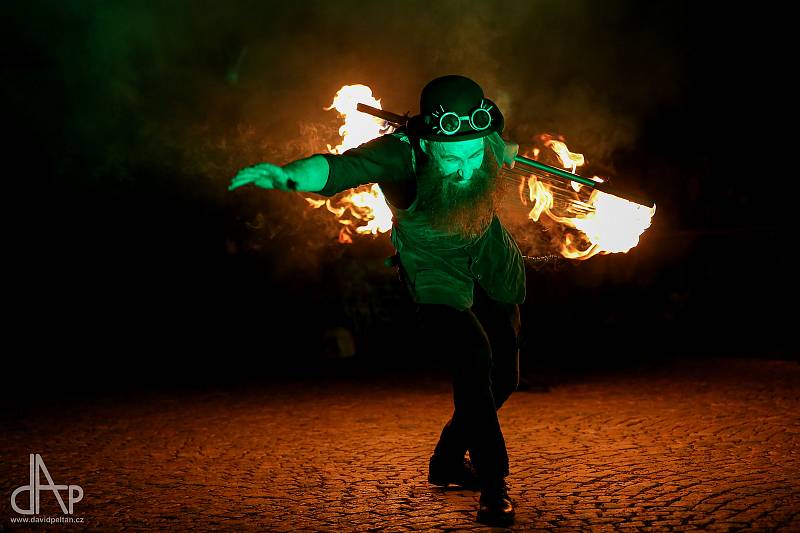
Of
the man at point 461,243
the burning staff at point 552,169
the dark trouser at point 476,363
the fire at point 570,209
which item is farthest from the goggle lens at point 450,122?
the fire at point 570,209

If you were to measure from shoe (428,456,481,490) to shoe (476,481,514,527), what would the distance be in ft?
1.69

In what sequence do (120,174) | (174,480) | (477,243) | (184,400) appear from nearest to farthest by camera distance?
(477,243)
(174,480)
(184,400)
(120,174)

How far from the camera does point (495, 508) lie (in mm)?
4094

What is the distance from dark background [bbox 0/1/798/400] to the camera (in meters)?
10.6

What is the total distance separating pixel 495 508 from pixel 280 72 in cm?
831

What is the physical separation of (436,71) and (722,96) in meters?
4.55

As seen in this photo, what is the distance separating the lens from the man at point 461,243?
4254 mm

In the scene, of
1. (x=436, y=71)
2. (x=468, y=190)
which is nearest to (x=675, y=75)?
(x=436, y=71)

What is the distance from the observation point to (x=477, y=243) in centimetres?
446

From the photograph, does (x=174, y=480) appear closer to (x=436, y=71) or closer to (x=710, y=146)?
(x=436, y=71)

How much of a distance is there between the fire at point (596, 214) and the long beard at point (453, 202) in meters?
1.41

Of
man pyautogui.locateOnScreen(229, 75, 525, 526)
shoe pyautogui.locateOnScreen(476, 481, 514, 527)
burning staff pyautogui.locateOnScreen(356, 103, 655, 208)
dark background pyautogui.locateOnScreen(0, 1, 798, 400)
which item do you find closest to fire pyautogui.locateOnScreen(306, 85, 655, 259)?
burning staff pyautogui.locateOnScreen(356, 103, 655, 208)

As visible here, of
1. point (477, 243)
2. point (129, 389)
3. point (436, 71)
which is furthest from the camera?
point (436, 71)

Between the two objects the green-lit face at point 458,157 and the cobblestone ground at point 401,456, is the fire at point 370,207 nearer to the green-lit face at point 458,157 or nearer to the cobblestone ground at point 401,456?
the green-lit face at point 458,157
